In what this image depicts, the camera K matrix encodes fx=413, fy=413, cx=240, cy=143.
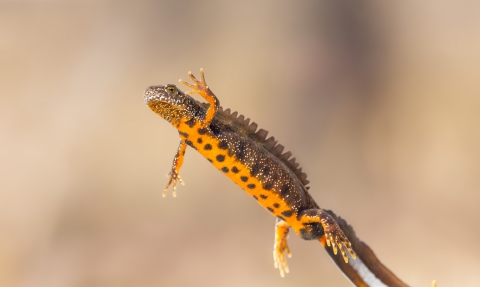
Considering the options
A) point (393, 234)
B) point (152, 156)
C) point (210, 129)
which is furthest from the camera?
point (393, 234)

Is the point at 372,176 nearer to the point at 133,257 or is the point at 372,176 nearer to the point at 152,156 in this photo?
the point at 152,156

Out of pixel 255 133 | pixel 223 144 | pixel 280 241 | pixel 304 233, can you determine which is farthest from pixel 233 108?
pixel 223 144

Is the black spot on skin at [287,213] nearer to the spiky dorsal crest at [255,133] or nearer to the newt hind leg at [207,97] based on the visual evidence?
the spiky dorsal crest at [255,133]

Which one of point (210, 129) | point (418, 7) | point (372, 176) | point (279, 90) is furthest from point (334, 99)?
point (210, 129)

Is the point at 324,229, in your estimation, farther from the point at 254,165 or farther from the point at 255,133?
the point at 255,133

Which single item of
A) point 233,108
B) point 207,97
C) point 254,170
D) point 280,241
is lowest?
point 280,241

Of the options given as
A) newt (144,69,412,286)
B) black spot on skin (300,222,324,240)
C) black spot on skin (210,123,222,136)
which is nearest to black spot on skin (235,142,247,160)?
newt (144,69,412,286)

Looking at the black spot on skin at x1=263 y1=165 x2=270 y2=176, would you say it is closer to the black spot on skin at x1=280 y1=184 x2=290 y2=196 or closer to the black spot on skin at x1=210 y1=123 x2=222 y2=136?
the black spot on skin at x1=280 y1=184 x2=290 y2=196

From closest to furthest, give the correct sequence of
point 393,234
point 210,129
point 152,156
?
point 210,129 → point 152,156 → point 393,234
